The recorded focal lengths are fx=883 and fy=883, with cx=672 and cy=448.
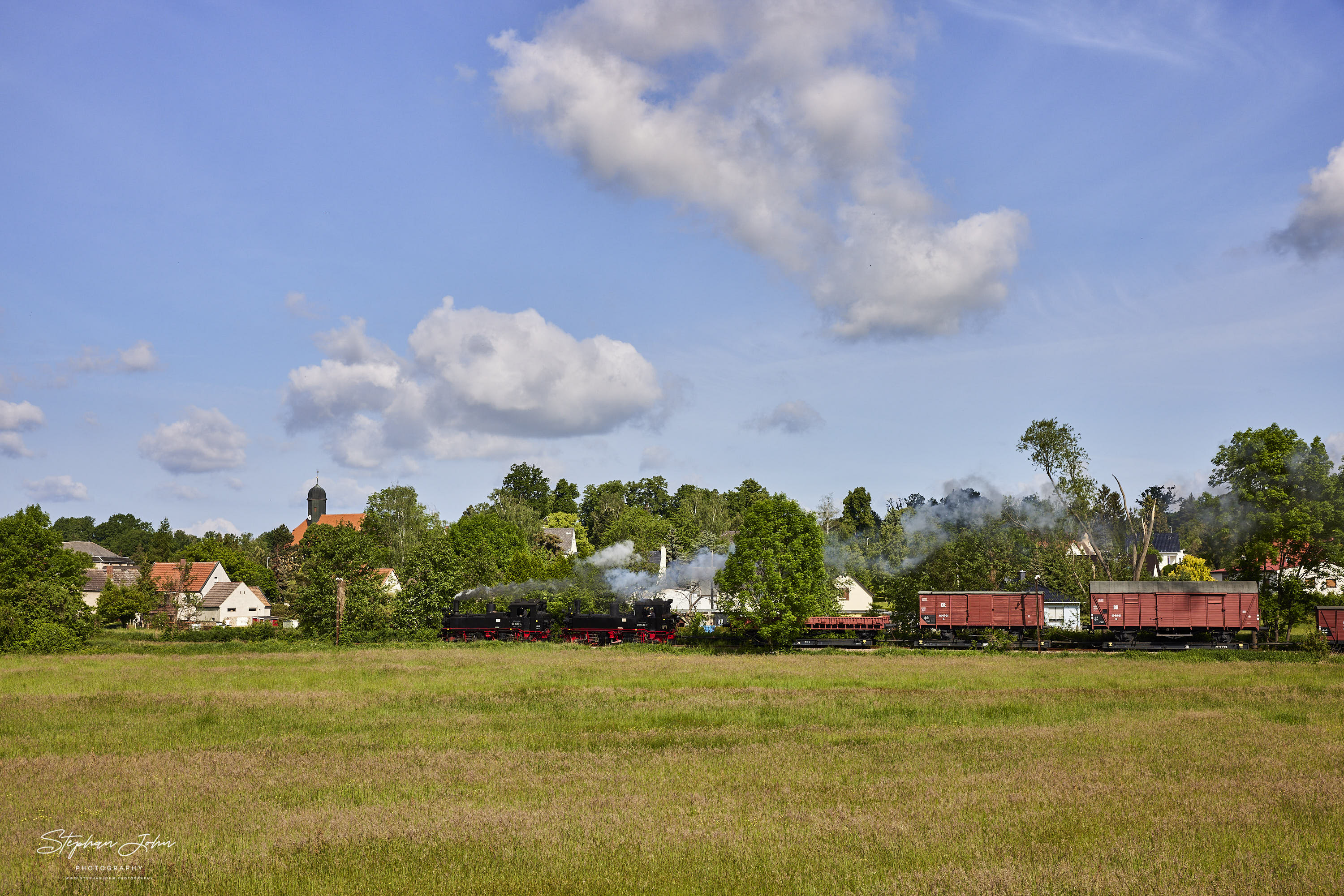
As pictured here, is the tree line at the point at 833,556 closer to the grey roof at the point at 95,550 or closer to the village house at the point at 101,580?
the village house at the point at 101,580

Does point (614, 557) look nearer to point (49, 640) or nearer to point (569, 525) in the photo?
point (49, 640)

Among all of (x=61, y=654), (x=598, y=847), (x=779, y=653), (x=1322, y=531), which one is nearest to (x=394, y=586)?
(x=61, y=654)

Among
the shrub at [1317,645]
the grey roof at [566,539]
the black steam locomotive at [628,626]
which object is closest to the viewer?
the shrub at [1317,645]

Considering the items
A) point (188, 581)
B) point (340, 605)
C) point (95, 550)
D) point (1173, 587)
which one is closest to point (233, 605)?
point (188, 581)

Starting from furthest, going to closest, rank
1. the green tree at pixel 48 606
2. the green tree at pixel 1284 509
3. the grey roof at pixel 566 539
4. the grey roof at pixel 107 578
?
the grey roof at pixel 566 539
the grey roof at pixel 107 578
the green tree at pixel 48 606
the green tree at pixel 1284 509

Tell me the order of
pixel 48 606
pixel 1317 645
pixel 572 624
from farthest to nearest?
1. pixel 572 624
2. pixel 48 606
3. pixel 1317 645

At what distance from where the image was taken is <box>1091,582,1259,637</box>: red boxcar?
50.5m

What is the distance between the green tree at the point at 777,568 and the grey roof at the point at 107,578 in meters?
65.3

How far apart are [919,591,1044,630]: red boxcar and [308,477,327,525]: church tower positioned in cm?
15132

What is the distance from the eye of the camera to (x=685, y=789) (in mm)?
15336

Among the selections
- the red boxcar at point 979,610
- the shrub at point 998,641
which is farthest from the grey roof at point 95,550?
the shrub at point 998,641

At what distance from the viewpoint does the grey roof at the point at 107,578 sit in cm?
9262

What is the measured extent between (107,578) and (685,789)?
10610cm

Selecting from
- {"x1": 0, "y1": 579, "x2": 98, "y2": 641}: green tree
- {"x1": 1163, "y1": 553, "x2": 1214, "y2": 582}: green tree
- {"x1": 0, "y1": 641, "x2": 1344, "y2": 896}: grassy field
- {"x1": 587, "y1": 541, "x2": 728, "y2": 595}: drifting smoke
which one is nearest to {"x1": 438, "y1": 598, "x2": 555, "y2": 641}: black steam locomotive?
{"x1": 587, "y1": 541, "x2": 728, "y2": 595}: drifting smoke
